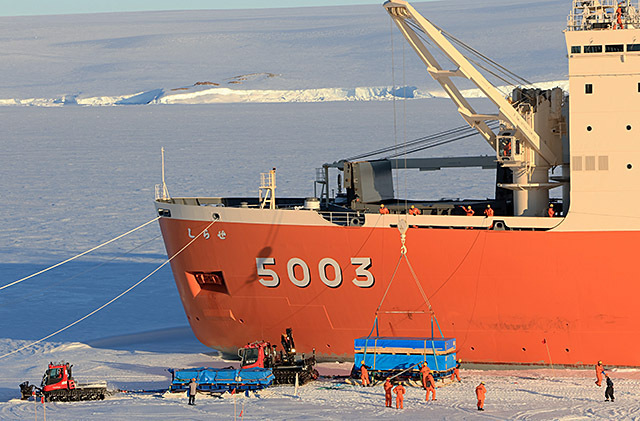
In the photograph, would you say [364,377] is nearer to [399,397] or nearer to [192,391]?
[399,397]

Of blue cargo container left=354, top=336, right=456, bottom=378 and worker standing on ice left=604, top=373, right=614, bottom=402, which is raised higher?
blue cargo container left=354, top=336, right=456, bottom=378

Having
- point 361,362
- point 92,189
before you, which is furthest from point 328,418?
point 92,189

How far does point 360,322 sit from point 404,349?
2288 mm

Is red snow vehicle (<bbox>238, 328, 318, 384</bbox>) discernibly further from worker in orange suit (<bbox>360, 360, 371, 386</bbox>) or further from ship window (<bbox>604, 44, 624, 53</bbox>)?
ship window (<bbox>604, 44, 624, 53</bbox>)

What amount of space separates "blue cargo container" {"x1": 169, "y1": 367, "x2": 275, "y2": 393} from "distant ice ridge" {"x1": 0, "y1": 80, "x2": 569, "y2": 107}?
4270 inches

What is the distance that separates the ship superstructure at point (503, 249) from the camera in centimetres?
2219

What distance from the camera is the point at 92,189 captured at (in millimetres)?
51469

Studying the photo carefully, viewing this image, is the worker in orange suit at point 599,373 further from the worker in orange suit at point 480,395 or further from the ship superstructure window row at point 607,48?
the ship superstructure window row at point 607,48

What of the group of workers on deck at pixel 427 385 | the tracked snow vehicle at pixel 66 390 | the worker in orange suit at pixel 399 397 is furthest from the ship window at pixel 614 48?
the tracked snow vehicle at pixel 66 390

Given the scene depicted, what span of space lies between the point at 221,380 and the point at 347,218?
467cm

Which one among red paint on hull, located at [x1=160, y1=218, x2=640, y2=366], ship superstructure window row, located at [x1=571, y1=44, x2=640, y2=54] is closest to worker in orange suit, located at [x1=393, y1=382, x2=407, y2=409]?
red paint on hull, located at [x1=160, y1=218, x2=640, y2=366]

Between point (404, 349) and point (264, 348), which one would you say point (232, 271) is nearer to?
point (264, 348)

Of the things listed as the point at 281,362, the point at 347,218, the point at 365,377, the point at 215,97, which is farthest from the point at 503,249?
the point at 215,97

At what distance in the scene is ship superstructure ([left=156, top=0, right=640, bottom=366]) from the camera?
22188mm
